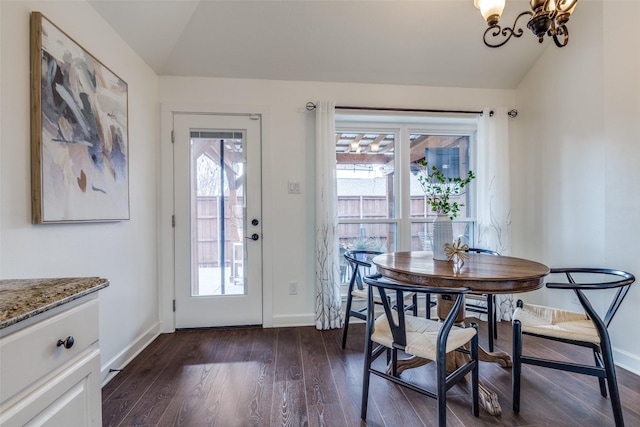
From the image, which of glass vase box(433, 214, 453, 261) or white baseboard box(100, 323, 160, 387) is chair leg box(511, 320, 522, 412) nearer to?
glass vase box(433, 214, 453, 261)

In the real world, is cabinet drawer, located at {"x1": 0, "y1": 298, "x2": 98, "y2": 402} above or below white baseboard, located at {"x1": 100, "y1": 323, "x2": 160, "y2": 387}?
above

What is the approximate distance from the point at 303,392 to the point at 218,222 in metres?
1.61

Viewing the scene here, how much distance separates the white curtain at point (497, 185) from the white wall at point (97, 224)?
3053mm

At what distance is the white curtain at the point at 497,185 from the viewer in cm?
285

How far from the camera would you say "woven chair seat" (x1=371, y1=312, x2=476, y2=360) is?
1.40 m

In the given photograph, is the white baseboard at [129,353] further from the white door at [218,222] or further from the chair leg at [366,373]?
the chair leg at [366,373]

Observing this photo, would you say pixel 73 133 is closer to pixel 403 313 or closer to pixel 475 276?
pixel 403 313

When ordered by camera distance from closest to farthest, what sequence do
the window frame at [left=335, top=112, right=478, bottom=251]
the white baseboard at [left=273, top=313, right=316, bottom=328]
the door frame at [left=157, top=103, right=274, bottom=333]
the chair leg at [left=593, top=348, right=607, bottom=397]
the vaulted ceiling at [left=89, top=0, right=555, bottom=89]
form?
the chair leg at [left=593, top=348, right=607, bottom=397] < the vaulted ceiling at [left=89, top=0, right=555, bottom=89] < the door frame at [left=157, top=103, right=274, bottom=333] < the white baseboard at [left=273, top=313, right=316, bottom=328] < the window frame at [left=335, top=112, right=478, bottom=251]

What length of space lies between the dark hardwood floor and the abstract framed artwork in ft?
3.56

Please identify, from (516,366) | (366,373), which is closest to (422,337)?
(366,373)

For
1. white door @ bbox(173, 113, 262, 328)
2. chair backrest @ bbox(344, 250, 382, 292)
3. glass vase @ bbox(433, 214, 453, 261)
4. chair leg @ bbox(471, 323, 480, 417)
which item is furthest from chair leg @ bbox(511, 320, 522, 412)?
white door @ bbox(173, 113, 262, 328)

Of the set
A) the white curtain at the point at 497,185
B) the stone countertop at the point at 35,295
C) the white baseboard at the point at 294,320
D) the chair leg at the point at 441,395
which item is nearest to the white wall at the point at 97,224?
the stone countertop at the point at 35,295

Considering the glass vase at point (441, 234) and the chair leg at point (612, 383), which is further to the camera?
the glass vase at point (441, 234)

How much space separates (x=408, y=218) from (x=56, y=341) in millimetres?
2813
